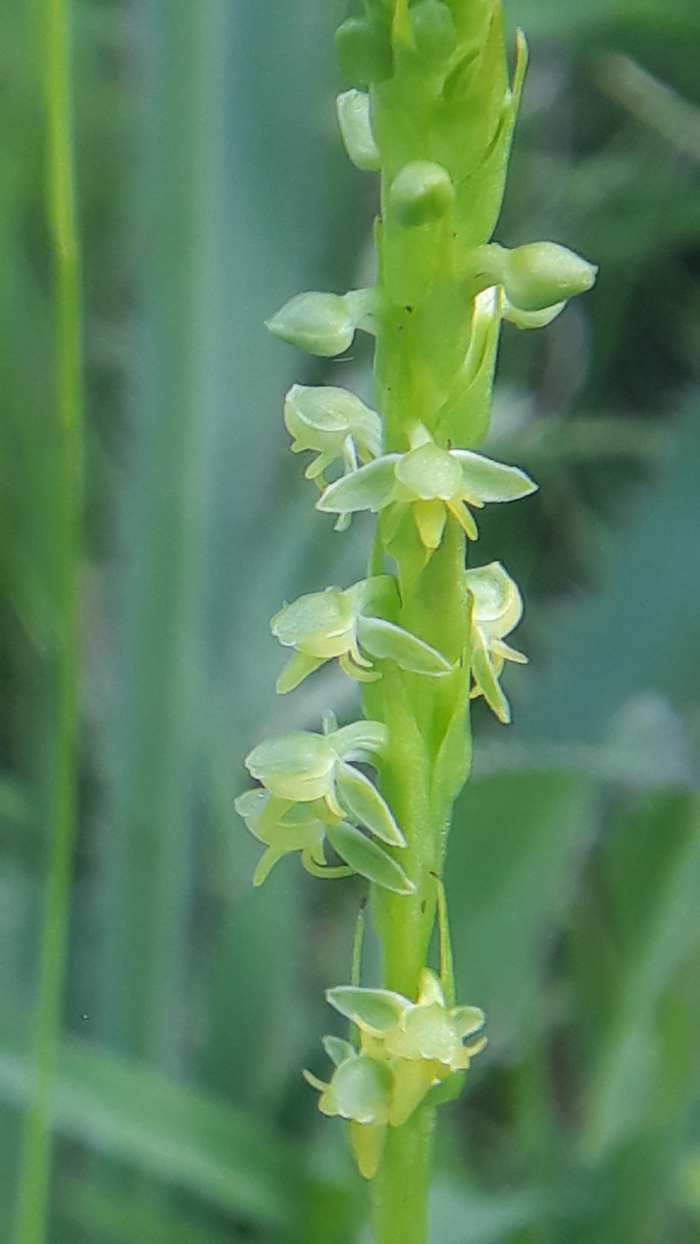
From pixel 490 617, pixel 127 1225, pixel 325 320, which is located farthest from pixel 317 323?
pixel 127 1225

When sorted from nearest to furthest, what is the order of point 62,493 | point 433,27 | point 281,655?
point 433,27 → point 62,493 → point 281,655

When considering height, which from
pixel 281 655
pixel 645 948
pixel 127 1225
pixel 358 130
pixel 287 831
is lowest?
pixel 127 1225

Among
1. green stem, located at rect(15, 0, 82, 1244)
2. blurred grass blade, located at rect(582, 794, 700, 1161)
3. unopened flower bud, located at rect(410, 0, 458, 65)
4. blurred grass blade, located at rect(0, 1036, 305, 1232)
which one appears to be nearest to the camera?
unopened flower bud, located at rect(410, 0, 458, 65)

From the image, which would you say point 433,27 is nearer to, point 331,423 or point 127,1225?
point 331,423

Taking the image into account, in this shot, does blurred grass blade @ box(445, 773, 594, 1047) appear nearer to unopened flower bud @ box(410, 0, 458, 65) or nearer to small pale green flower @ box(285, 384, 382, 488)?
small pale green flower @ box(285, 384, 382, 488)

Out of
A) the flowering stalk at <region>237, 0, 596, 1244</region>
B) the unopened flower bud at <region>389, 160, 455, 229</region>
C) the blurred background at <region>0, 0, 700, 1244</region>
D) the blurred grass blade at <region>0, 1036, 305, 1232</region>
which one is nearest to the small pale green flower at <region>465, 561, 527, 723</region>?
the flowering stalk at <region>237, 0, 596, 1244</region>
